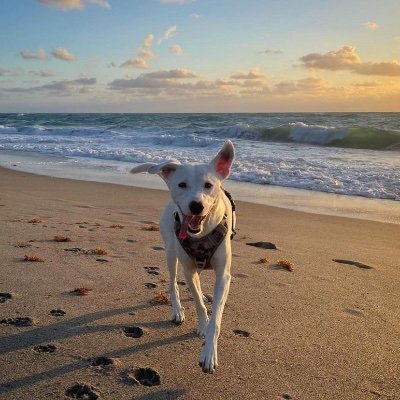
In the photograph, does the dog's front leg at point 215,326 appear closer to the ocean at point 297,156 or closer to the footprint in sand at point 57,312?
the footprint in sand at point 57,312

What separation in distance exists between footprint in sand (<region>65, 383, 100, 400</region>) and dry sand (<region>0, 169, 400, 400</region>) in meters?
0.04

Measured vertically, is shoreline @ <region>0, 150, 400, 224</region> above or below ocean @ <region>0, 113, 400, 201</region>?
below

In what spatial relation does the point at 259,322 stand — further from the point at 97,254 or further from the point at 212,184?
the point at 97,254

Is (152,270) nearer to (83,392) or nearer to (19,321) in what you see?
(19,321)

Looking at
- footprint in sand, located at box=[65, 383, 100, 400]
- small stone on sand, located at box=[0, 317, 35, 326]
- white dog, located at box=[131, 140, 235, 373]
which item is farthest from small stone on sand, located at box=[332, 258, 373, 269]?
footprint in sand, located at box=[65, 383, 100, 400]

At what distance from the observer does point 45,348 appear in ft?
11.9

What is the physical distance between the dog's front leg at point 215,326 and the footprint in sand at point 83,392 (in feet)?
2.30

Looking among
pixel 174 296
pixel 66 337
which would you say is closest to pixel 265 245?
pixel 174 296

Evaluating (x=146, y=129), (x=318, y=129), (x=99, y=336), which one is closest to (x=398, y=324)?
(x=99, y=336)

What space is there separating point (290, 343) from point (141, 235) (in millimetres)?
3790

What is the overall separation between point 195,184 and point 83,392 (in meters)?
1.64

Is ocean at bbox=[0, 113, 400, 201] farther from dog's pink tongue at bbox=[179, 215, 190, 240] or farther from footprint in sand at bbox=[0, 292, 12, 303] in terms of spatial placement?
footprint in sand at bbox=[0, 292, 12, 303]

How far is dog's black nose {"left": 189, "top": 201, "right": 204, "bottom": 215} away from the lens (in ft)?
11.7

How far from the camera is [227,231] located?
403 cm
